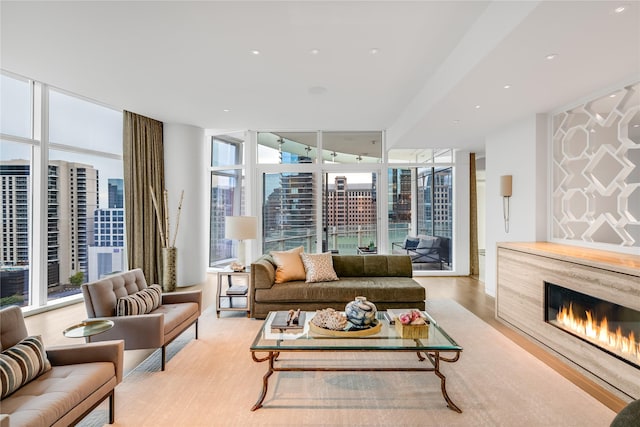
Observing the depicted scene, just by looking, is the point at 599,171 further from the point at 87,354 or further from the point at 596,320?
the point at 87,354

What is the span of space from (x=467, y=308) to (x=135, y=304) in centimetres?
393

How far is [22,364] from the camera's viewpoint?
179cm

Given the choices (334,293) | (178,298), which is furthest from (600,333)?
(178,298)

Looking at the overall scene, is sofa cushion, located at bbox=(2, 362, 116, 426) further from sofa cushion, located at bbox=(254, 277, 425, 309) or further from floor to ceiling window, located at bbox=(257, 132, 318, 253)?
floor to ceiling window, located at bbox=(257, 132, 318, 253)

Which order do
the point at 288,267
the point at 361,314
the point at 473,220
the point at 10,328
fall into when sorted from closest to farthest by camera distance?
the point at 10,328 < the point at 361,314 < the point at 288,267 < the point at 473,220

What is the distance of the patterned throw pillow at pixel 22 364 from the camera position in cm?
170

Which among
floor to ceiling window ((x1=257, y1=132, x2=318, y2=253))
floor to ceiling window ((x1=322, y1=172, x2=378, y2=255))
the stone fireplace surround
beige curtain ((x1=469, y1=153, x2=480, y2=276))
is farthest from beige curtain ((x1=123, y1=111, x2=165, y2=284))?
beige curtain ((x1=469, y1=153, x2=480, y2=276))

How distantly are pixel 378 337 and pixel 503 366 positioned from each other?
124 centimetres

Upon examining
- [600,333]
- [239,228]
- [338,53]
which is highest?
[338,53]

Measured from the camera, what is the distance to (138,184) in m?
5.48

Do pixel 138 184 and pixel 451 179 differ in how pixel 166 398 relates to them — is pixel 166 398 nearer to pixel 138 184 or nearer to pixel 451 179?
pixel 138 184

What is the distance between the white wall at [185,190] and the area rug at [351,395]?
9.89 ft

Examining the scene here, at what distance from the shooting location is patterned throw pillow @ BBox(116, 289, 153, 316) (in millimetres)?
2801

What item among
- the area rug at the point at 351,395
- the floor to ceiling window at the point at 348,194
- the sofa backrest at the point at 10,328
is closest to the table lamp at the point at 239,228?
the area rug at the point at 351,395
